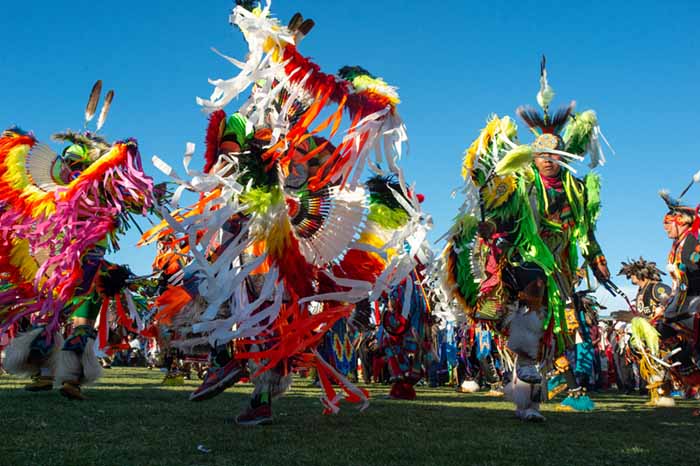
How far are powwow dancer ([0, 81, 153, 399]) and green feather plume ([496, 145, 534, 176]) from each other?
285cm

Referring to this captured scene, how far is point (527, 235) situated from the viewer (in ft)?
16.7

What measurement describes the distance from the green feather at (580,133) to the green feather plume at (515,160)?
1179 mm

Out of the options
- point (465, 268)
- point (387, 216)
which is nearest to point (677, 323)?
Result: point (465, 268)

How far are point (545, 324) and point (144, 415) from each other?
3.10 meters

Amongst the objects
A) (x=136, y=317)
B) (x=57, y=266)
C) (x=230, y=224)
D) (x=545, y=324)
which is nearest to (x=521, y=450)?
(x=545, y=324)

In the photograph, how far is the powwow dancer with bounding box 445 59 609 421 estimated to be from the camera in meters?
4.75

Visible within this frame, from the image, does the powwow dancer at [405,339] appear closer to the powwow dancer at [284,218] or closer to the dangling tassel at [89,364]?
the powwow dancer at [284,218]

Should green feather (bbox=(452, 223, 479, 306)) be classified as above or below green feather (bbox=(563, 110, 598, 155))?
below

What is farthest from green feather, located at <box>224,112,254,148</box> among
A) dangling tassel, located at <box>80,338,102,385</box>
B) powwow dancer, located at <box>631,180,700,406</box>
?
powwow dancer, located at <box>631,180,700,406</box>

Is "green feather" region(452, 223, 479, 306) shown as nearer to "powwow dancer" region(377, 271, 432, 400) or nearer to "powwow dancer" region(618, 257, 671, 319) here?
"powwow dancer" region(377, 271, 432, 400)

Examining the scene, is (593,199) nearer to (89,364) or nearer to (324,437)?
(324,437)

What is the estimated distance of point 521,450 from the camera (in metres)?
3.28

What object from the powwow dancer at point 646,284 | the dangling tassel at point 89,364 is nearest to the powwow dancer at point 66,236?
the dangling tassel at point 89,364

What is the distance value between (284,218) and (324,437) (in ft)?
4.31
